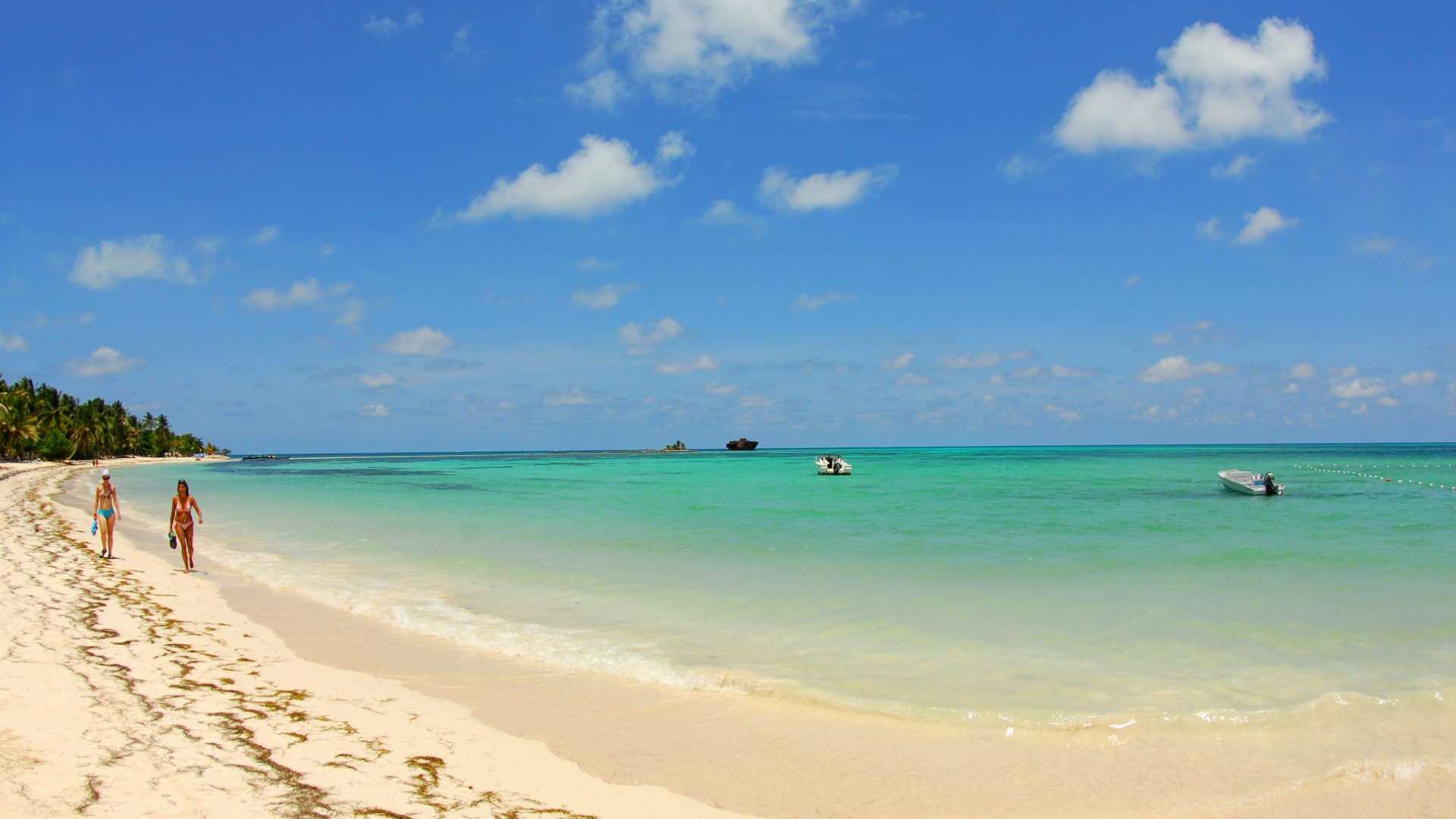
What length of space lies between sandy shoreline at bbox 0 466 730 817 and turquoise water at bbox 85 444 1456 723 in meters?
2.15

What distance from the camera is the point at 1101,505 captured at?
3033 cm

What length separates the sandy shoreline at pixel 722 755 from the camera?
16.3 feet

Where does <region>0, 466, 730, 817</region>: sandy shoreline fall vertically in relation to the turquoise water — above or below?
above

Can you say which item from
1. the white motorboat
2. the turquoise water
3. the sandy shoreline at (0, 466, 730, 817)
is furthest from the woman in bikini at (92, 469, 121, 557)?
the white motorboat

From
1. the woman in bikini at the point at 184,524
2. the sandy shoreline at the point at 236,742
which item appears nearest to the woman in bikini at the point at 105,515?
the woman in bikini at the point at 184,524

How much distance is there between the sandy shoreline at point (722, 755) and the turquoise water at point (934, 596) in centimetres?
60

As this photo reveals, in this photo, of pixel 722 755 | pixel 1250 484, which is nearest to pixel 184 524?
pixel 722 755

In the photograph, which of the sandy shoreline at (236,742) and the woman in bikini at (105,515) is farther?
the woman in bikini at (105,515)

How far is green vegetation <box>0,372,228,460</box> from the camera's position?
250 ft

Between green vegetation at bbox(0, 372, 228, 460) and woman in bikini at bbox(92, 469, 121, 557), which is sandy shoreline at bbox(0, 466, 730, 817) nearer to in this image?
woman in bikini at bbox(92, 469, 121, 557)

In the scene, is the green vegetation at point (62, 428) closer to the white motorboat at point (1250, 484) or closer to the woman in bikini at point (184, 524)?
the woman in bikini at point (184, 524)

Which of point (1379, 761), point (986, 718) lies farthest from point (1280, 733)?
point (986, 718)

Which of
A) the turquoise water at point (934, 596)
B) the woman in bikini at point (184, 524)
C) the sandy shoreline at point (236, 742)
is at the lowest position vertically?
the turquoise water at point (934, 596)

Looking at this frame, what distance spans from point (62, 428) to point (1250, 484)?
111m
